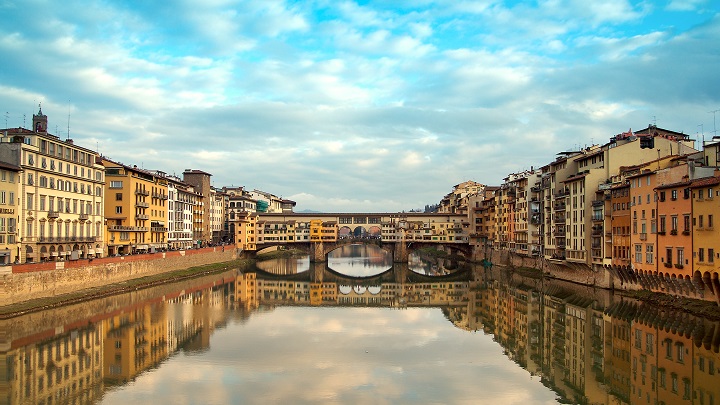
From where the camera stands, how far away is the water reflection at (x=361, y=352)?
19.0 metres

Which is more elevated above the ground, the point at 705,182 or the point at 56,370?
the point at 705,182

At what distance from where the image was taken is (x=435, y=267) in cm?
7488

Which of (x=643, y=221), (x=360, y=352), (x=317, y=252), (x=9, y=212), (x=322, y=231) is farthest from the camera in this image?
(x=322, y=231)

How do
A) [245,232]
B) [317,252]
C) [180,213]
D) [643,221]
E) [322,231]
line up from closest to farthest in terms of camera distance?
[643,221] < [180,213] < [245,232] < [317,252] < [322,231]

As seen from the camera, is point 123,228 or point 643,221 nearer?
point 643,221

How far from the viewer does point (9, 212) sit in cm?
3362

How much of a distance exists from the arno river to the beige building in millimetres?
5616

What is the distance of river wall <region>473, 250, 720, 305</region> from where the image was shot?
29281 mm

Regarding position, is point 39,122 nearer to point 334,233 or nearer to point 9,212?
point 9,212

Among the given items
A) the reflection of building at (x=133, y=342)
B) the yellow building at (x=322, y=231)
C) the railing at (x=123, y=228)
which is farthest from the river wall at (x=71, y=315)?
the yellow building at (x=322, y=231)

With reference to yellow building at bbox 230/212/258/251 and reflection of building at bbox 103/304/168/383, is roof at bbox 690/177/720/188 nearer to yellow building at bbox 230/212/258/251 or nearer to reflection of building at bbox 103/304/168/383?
reflection of building at bbox 103/304/168/383

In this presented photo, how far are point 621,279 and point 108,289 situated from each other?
31.8 meters

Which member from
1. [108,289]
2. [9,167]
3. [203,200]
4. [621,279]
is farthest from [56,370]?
[203,200]

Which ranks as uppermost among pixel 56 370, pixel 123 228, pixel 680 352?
pixel 123 228
